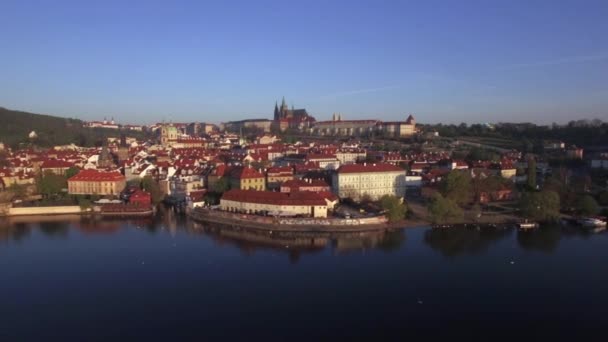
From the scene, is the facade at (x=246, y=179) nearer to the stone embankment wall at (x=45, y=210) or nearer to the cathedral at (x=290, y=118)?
the stone embankment wall at (x=45, y=210)

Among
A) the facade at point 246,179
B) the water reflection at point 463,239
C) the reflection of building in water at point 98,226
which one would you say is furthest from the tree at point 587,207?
the reflection of building in water at point 98,226

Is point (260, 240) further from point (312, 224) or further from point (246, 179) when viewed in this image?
point (246, 179)

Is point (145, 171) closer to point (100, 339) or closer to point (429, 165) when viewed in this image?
point (429, 165)

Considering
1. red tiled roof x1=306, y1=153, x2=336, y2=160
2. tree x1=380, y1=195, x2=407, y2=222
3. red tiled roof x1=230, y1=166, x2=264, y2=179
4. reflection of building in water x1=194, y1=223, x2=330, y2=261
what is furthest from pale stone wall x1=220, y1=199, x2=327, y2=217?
red tiled roof x1=306, y1=153, x2=336, y2=160

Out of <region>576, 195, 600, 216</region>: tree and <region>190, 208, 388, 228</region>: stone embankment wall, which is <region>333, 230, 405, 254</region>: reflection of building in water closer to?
<region>190, 208, 388, 228</region>: stone embankment wall

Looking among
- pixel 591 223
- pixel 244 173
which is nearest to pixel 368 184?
pixel 244 173

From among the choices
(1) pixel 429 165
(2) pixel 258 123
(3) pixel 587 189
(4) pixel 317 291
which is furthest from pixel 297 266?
(2) pixel 258 123
